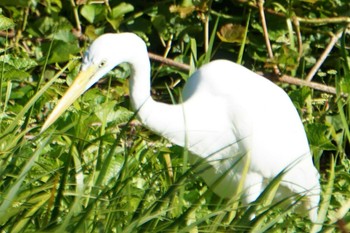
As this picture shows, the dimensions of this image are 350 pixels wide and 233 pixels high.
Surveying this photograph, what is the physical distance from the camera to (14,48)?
468 cm

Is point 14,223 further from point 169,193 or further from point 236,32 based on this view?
point 236,32

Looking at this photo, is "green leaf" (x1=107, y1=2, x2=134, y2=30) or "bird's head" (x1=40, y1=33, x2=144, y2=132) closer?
"bird's head" (x1=40, y1=33, x2=144, y2=132)

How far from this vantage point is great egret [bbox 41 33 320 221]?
11.0 ft

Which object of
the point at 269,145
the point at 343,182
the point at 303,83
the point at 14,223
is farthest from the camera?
the point at 303,83

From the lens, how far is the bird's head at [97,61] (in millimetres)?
3205

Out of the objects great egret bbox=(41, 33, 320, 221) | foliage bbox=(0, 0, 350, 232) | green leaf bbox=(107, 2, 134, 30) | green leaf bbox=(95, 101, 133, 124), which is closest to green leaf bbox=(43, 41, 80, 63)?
foliage bbox=(0, 0, 350, 232)

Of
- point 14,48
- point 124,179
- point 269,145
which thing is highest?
point 124,179

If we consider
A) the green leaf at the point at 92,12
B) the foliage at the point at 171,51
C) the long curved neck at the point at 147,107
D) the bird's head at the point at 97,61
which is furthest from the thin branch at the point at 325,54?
the bird's head at the point at 97,61

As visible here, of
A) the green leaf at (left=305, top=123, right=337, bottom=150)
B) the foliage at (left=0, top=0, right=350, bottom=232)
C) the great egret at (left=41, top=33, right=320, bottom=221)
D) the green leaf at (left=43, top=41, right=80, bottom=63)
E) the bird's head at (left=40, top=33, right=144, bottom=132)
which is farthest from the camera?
the green leaf at (left=43, top=41, right=80, bottom=63)

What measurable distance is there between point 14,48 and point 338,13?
1361mm

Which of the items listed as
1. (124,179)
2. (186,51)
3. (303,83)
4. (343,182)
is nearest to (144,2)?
(186,51)

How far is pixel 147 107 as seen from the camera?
134 inches

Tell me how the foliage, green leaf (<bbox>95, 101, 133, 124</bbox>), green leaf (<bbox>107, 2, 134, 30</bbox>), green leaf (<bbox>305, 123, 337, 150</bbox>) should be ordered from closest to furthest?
1. green leaf (<bbox>95, 101, 133, 124</bbox>)
2. the foliage
3. green leaf (<bbox>305, 123, 337, 150</bbox>)
4. green leaf (<bbox>107, 2, 134, 30</bbox>)

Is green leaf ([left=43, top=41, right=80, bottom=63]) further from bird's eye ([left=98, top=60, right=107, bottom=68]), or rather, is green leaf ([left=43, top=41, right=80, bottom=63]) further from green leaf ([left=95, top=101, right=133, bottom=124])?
bird's eye ([left=98, top=60, right=107, bottom=68])
